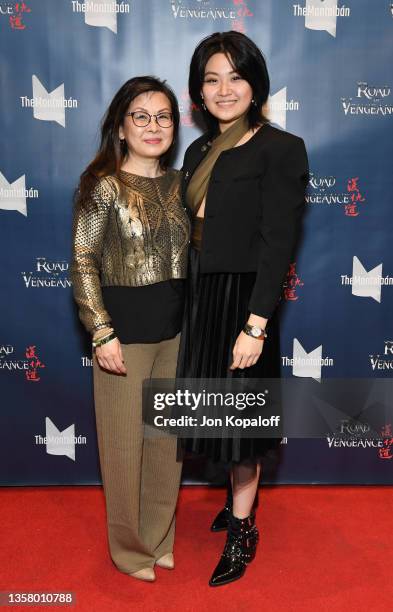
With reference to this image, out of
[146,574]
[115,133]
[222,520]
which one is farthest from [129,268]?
[222,520]

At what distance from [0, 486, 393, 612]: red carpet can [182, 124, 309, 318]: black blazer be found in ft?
3.37

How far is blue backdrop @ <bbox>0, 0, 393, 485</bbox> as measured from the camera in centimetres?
250

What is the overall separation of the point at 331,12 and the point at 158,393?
68.2 inches

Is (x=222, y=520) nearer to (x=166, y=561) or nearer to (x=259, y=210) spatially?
(x=166, y=561)

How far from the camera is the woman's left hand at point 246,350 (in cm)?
189

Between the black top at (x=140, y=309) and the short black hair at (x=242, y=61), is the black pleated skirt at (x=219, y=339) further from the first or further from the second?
the short black hair at (x=242, y=61)

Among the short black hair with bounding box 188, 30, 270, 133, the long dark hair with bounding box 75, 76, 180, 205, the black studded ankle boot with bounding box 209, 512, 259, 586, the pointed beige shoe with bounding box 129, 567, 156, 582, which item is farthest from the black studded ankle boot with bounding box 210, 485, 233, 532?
the short black hair with bounding box 188, 30, 270, 133

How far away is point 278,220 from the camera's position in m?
1.82

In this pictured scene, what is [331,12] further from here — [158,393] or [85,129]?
[158,393]

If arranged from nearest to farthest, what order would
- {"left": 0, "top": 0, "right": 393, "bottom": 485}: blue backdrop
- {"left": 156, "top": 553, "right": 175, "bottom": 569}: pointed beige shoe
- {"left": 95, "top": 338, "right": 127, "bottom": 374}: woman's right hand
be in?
{"left": 95, "top": 338, "right": 127, "bottom": 374}: woman's right hand
{"left": 156, "top": 553, "right": 175, "bottom": 569}: pointed beige shoe
{"left": 0, "top": 0, "right": 393, "bottom": 485}: blue backdrop

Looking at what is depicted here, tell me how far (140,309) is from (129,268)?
0.46 ft

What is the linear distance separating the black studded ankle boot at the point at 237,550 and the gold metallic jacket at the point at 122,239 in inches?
36.8

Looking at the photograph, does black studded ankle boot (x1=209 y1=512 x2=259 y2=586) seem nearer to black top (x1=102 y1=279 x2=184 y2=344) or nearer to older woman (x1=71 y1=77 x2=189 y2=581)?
older woman (x1=71 y1=77 x2=189 y2=581)

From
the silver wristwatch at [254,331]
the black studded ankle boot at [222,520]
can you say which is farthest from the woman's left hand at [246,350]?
the black studded ankle boot at [222,520]
